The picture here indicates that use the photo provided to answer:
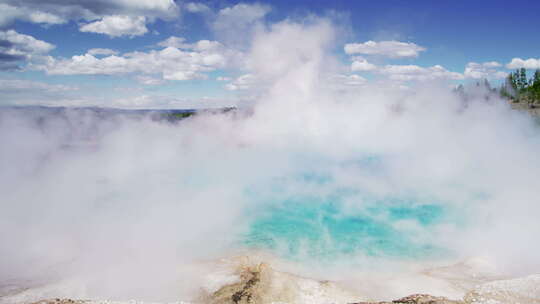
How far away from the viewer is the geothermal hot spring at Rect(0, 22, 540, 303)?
7.44m

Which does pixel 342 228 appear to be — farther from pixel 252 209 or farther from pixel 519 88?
Answer: pixel 519 88

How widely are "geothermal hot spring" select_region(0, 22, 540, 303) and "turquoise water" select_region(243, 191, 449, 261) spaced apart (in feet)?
0.22

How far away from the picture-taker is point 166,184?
1406 centimetres

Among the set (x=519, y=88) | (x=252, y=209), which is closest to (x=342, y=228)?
(x=252, y=209)

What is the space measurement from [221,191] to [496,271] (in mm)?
9490

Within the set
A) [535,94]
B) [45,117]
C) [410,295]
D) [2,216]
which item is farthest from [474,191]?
[535,94]

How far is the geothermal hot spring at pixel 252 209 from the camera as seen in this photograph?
7.44 meters

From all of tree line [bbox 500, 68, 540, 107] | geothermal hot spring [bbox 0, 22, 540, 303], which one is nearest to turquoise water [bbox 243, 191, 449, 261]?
geothermal hot spring [bbox 0, 22, 540, 303]

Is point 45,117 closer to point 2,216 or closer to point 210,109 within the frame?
point 2,216

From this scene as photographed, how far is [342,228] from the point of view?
1096cm

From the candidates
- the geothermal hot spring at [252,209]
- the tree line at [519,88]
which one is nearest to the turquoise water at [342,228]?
the geothermal hot spring at [252,209]

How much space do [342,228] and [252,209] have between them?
11.3 ft

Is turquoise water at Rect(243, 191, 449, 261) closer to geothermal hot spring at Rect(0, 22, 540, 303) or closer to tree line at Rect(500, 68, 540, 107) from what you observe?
geothermal hot spring at Rect(0, 22, 540, 303)

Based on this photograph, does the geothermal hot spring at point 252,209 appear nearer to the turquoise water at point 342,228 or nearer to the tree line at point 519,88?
the turquoise water at point 342,228
